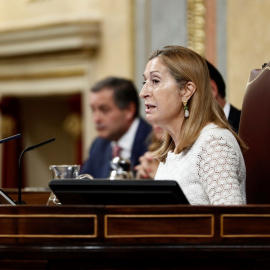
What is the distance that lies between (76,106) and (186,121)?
19.3 ft

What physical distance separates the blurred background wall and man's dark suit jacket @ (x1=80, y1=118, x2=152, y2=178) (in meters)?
0.65

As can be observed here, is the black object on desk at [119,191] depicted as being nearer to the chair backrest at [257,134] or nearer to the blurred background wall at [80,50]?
the chair backrest at [257,134]

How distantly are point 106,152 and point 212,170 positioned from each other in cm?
311

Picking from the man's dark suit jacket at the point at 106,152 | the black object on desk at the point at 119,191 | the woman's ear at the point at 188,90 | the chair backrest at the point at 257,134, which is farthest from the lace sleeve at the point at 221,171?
the man's dark suit jacket at the point at 106,152

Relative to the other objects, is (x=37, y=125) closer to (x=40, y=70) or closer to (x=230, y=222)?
(x=40, y=70)

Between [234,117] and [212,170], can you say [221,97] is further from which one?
[212,170]

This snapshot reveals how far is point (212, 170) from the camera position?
2.79 meters

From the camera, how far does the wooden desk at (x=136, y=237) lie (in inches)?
83.7

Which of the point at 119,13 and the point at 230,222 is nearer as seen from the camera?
the point at 230,222

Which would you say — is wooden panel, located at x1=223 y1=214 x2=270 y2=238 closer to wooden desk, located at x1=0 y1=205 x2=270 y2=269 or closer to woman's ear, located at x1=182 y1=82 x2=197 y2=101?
wooden desk, located at x1=0 y1=205 x2=270 y2=269

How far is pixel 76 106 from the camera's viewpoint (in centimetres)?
884

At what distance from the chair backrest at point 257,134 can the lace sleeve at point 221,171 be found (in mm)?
331
